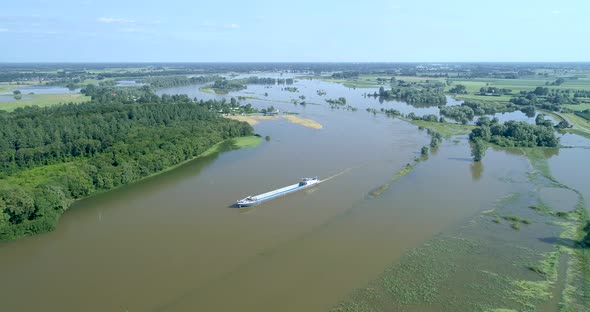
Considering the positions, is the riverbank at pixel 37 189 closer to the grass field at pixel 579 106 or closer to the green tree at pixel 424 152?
the green tree at pixel 424 152

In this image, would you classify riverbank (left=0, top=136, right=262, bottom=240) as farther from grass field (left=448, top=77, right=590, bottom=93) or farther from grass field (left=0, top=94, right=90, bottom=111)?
grass field (left=448, top=77, right=590, bottom=93)

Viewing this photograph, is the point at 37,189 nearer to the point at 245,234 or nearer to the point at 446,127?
the point at 245,234

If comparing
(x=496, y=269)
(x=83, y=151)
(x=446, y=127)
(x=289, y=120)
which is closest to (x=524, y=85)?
(x=446, y=127)

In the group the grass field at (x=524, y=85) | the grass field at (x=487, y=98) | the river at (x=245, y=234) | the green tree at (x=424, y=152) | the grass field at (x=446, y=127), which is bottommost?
the river at (x=245, y=234)

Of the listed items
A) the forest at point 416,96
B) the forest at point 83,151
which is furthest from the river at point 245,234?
the forest at point 416,96

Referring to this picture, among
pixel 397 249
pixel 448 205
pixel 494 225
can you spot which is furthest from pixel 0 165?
pixel 494 225

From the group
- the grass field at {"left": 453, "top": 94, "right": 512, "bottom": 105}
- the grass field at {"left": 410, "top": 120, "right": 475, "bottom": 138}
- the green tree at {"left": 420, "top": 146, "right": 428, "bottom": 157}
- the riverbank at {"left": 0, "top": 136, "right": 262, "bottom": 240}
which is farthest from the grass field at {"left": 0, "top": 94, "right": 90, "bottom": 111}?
the grass field at {"left": 453, "top": 94, "right": 512, "bottom": 105}
